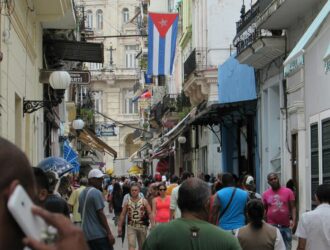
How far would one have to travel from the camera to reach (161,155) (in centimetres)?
5172

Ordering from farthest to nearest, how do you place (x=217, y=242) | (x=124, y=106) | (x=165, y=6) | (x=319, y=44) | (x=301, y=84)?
(x=124, y=106) < (x=165, y=6) < (x=301, y=84) < (x=319, y=44) < (x=217, y=242)

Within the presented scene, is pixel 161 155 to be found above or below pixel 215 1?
below

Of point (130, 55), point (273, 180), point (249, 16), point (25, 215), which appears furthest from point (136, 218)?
point (130, 55)

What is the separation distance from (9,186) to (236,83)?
23.3 meters

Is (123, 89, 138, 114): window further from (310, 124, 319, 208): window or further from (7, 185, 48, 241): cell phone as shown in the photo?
(7, 185, 48, 241): cell phone

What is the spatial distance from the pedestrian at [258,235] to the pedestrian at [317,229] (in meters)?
0.22

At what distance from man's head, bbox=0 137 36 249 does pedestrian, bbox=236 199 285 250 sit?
19.7 ft

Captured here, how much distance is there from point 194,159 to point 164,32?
12.0 m

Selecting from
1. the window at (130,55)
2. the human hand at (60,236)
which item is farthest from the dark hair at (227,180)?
the window at (130,55)

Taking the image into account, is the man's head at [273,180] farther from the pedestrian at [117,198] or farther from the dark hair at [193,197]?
the pedestrian at [117,198]

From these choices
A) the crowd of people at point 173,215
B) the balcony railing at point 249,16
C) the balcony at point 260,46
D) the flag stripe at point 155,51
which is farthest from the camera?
the flag stripe at point 155,51

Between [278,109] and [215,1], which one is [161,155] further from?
[278,109]

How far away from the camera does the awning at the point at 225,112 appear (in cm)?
2502

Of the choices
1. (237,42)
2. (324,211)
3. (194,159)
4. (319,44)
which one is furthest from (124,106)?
(324,211)
